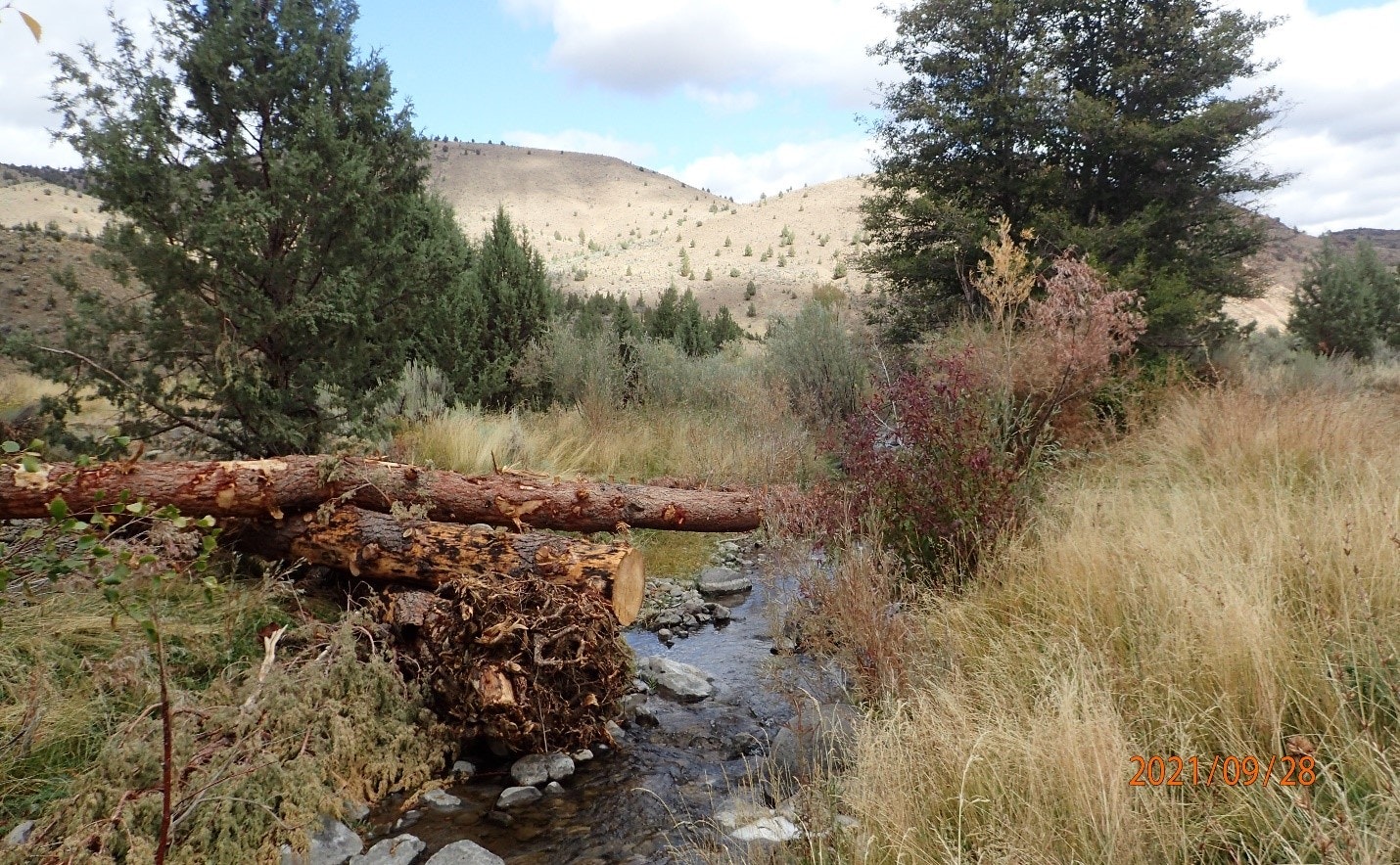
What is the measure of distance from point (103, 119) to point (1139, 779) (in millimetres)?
7553

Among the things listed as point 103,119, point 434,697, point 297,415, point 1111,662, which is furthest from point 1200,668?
point 103,119

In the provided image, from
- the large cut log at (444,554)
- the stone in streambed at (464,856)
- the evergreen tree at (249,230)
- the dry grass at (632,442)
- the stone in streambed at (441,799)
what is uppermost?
the evergreen tree at (249,230)

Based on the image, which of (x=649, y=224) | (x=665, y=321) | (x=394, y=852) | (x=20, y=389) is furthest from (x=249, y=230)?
A: (x=649, y=224)

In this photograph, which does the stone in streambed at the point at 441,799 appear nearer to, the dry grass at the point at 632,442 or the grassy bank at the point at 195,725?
the grassy bank at the point at 195,725

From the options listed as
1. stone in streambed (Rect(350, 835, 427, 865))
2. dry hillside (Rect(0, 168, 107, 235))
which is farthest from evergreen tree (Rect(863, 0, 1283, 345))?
dry hillside (Rect(0, 168, 107, 235))

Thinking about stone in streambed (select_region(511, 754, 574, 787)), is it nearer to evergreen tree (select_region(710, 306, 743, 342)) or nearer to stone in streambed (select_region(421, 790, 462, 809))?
stone in streambed (select_region(421, 790, 462, 809))

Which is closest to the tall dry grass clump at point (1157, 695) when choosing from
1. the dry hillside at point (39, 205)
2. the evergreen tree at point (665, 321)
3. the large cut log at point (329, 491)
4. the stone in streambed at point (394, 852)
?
the stone in streambed at point (394, 852)

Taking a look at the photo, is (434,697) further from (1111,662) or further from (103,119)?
(103,119)

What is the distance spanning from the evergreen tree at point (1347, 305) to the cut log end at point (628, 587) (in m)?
19.7

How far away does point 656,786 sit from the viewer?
3789mm

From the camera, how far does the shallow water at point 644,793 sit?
330 cm

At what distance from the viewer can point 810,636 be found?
4.39m

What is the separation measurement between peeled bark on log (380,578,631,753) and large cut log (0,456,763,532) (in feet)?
2.55
